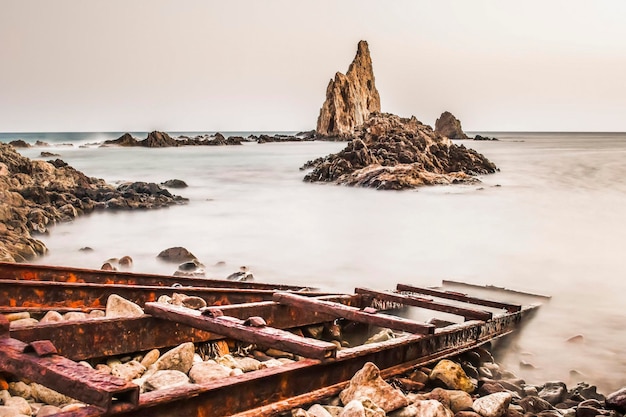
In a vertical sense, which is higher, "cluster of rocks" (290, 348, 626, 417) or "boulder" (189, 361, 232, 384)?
"boulder" (189, 361, 232, 384)

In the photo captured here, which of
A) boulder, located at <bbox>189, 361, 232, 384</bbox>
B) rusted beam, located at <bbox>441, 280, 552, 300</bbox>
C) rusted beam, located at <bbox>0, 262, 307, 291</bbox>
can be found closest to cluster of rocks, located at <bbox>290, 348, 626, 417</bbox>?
boulder, located at <bbox>189, 361, 232, 384</bbox>

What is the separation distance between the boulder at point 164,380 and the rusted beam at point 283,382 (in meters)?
0.51

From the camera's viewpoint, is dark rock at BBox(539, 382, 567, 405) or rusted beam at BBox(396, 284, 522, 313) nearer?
dark rock at BBox(539, 382, 567, 405)

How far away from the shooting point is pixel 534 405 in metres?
3.87

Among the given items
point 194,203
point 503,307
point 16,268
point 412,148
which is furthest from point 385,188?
point 16,268

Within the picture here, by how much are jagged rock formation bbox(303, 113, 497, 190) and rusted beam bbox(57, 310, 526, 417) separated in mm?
14918

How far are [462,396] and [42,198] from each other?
1141cm

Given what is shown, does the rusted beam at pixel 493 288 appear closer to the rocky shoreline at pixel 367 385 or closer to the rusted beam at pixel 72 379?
the rocky shoreline at pixel 367 385

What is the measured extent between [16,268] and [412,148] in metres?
18.5

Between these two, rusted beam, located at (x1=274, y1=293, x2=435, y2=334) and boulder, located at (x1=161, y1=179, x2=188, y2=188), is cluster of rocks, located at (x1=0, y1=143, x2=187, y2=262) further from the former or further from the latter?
rusted beam, located at (x1=274, y1=293, x2=435, y2=334)

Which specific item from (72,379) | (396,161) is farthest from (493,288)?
(396,161)

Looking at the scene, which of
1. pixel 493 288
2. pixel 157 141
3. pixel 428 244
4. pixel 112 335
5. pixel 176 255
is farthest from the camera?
pixel 157 141

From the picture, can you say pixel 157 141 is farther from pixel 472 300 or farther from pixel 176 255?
pixel 472 300

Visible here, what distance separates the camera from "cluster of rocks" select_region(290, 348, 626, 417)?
3.27 meters
